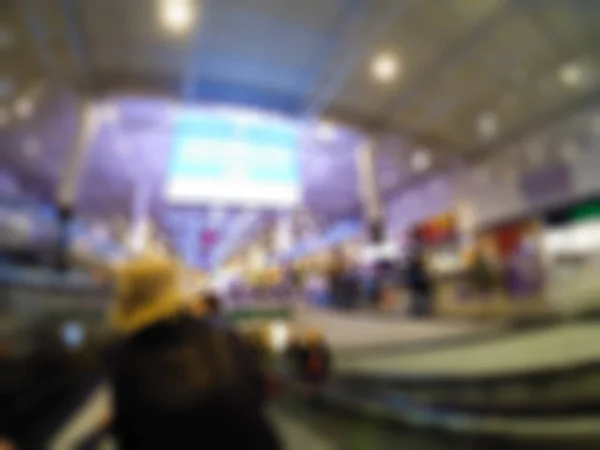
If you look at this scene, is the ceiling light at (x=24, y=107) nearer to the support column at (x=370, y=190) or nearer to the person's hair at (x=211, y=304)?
the person's hair at (x=211, y=304)

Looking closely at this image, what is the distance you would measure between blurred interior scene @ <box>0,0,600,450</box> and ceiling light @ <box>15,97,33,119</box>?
0.29ft

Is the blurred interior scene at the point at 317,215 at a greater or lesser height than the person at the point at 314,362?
greater

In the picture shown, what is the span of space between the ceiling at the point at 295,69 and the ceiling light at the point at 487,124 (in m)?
0.06

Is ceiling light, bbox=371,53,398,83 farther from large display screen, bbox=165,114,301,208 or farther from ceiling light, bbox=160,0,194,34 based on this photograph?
ceiling light, bbox=160,0,194,34

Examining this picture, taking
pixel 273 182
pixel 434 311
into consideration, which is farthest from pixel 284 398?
pixel 273 182

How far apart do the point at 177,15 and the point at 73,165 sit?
708 cm

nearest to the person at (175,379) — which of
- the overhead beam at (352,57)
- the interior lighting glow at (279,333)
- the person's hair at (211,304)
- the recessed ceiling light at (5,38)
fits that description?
the person's hair at (211,304)

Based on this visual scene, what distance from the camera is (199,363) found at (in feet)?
4.14

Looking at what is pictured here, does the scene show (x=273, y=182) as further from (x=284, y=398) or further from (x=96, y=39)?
(x=284, y=398)

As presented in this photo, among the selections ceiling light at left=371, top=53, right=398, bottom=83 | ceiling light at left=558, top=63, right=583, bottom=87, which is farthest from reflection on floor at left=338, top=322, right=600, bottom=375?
ceiling light at left=371, top=53, right=398, bottom=83

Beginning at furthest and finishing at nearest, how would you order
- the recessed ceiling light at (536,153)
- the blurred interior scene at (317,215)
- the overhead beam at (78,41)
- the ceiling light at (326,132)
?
the ceiling light at (326,132)
the recessed ceiling light at (536,153)
the overhead beam at (78,41)
the blurred interior scene at (317,215)

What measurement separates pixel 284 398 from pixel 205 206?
54.4 feet

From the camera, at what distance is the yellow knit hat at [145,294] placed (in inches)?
52.2

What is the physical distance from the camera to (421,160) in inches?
622
